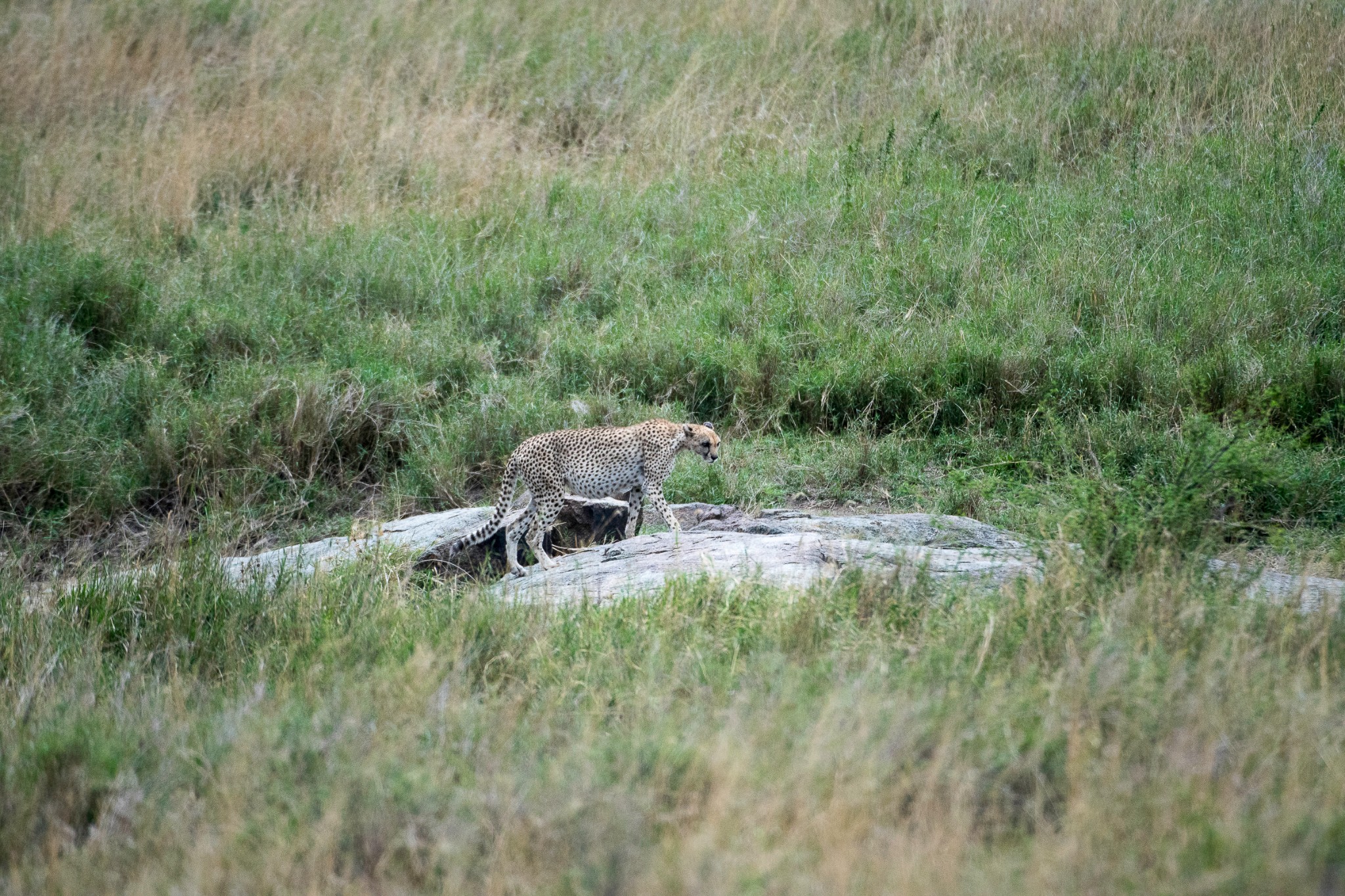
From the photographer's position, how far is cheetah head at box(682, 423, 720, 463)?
7.61 m

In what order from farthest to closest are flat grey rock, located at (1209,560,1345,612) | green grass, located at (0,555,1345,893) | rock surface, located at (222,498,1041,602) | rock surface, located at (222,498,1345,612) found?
rock surface, located at (222,498,1041,602)
rock surface, located at (222,498,1345,612)
flat grey rock, located at (1209,560,1345,612)
green grass, located at (0,555,1345,893)

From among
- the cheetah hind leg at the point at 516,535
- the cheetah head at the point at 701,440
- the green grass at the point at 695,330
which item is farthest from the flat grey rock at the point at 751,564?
the green grass at the point at 695,330

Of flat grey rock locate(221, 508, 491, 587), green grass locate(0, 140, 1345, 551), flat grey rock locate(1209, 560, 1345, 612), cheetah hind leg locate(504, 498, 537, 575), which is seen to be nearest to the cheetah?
cheetah hind leg locate(504, 498, 537, 575)

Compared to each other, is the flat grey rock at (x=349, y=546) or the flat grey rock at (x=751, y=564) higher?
the flat grey rock at (x=751, y=564)

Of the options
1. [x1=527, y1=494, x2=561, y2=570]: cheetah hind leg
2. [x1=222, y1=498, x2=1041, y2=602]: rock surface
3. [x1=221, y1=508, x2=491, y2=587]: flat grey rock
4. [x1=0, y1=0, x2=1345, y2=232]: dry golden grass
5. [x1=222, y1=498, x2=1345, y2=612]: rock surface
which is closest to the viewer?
[x1=222, y1=498, x2=1345, y2=612]: rock surface

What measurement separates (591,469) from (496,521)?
720mm

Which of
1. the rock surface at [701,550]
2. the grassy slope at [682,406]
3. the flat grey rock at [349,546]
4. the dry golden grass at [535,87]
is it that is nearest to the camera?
the grassy slope at [682,406]

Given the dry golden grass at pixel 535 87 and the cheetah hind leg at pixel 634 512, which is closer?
the cheetah hind leg at pixel 634 512

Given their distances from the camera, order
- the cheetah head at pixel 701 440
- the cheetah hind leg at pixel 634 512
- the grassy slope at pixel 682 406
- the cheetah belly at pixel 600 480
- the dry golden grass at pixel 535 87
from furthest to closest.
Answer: the dry golden grass at pixel 535 87 → the cheetah head at pixel 701 440 → the cheetah hind leg at pixel 634 512 → the cheetah belly at pixel 600 480 → the grassy slope at pixel 682 406

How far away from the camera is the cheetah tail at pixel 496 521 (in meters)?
6.71

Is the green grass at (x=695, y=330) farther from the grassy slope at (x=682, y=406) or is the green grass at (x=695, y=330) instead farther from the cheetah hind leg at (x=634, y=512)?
the cheetah hind leg at (x=634, y=512)

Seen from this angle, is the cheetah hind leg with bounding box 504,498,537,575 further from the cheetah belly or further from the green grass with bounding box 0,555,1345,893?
the green grass with bounding box 0,555,1345,893

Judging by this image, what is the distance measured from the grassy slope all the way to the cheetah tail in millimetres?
442

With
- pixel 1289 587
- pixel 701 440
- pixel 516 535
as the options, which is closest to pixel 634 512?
pixel 701 440
